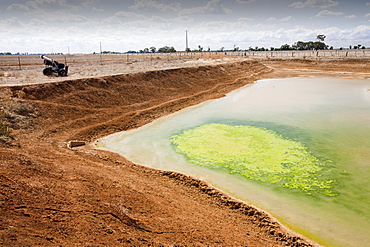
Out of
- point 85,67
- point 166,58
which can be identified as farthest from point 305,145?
point 166,58

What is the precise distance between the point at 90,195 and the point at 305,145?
12643mm

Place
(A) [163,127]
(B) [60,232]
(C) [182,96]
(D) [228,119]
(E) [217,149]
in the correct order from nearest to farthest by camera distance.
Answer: (B) [60,232], (E) [217,149], (A) [163,127], (D) [228,119], (C) [182,96]

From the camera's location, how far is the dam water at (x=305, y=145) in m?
9.16

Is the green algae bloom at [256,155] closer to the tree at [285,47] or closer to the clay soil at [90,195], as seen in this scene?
the clay soil at [90,195]

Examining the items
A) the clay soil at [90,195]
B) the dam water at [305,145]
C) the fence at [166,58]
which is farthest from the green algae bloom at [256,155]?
the fence at [166,58]

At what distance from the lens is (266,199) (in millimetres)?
10430

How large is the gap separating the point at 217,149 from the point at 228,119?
23.0ft

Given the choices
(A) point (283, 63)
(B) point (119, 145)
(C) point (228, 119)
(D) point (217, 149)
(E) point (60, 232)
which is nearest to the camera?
(E) point (60, 232)

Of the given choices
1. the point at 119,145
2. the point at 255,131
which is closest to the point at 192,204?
the point at 119,145

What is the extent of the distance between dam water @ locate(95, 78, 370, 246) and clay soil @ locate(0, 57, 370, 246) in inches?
42.2

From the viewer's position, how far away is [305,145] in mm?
15836

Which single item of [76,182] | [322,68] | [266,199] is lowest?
[266,199]

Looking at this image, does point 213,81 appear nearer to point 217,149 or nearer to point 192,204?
point 217,149

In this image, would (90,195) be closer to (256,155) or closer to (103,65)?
(256,155)
